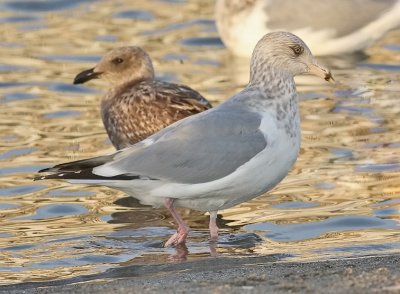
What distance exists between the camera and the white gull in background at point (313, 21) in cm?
1443

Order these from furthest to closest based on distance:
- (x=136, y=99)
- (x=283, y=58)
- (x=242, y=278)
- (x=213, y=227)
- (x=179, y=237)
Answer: (x=136, y=99) < (x=283, y=58) < (x=213, y=227) < (x=179, y=237) < (x=242, y=278)

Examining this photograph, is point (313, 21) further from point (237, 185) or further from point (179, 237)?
point (237, 185)

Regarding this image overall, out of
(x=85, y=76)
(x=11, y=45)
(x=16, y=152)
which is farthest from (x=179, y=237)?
(x=11, y=45)

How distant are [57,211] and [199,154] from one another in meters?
1.79

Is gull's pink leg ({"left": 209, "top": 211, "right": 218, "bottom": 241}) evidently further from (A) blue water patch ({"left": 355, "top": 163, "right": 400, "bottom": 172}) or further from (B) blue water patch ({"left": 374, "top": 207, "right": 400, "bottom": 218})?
(A) blue water patch ({"left": 355, "top": 163, "right": 400, "bottom": 172})

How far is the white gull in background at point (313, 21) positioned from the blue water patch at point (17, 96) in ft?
9.42

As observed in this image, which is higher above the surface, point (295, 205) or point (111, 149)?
point (111, 149)

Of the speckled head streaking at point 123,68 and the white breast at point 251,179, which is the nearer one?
the white breast at point 251,179

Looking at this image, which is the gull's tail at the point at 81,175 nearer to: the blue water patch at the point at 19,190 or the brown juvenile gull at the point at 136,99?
the blue water patch at the point at 19,190

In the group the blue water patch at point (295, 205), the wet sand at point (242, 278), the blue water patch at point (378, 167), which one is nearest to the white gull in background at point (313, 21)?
the blue water patch at point (378, 167)

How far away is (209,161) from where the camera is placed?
304 inches

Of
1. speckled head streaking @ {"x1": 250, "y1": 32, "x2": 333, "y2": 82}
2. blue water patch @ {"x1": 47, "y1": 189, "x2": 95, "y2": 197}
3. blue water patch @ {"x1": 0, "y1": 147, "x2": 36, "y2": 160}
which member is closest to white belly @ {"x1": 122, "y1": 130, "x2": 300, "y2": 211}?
speckled head streaking @ {"x1": 250, "y1": 32, "x2": 333, "y2": 82}

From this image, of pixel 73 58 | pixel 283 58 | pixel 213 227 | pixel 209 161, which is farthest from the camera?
pixel 73 58

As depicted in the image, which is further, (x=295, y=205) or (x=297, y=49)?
(x=295, y=205)
